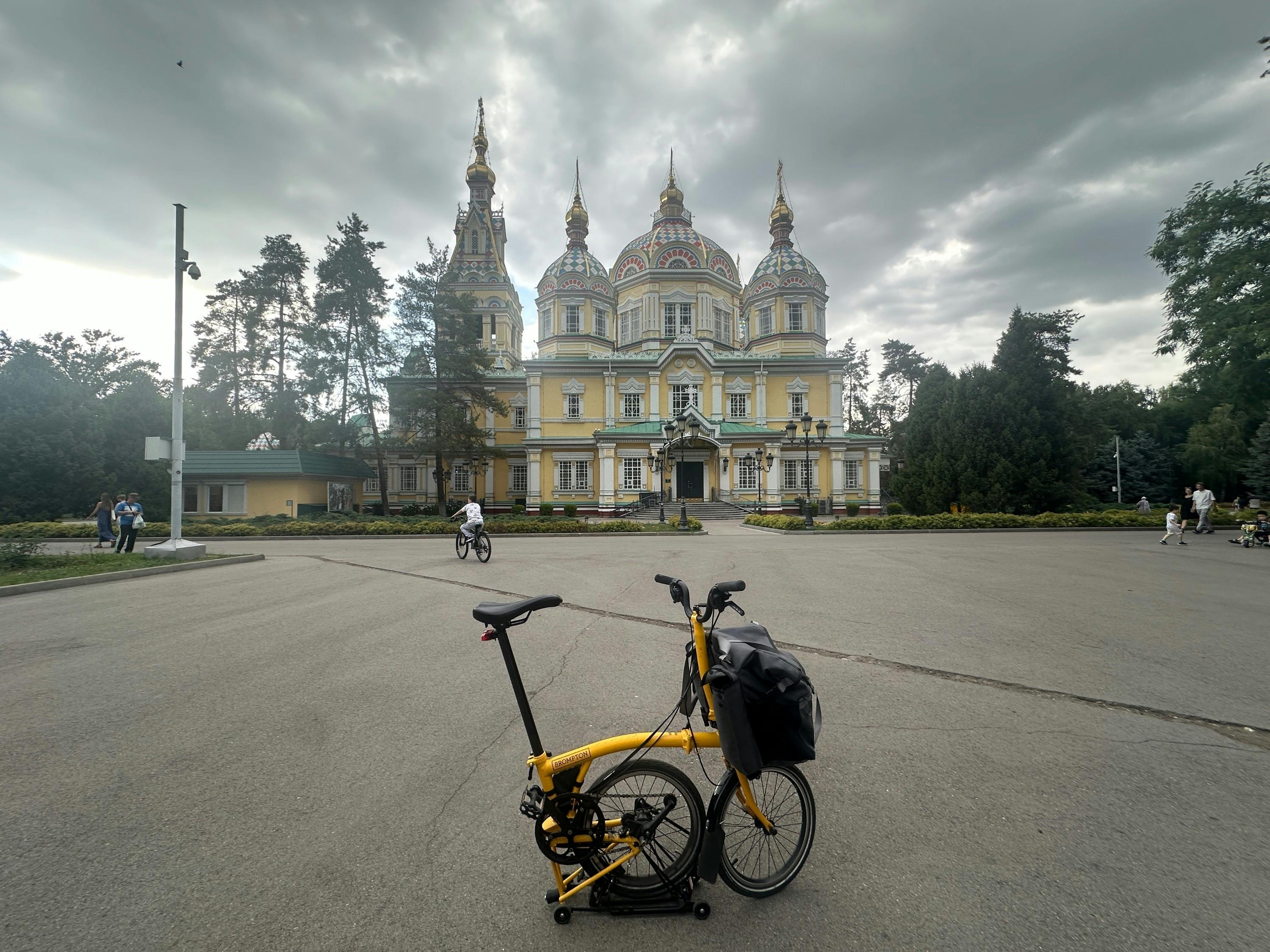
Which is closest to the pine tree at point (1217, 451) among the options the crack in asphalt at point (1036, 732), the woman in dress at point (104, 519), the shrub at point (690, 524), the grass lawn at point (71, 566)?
the shrub at point (690, 524)

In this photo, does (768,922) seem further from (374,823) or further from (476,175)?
(476,175)

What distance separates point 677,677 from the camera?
488cm

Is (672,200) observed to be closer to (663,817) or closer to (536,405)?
(536,405)

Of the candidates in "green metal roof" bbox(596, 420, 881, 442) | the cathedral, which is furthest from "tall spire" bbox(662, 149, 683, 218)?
"green metal roof" bbox(596, 420, 881, 442)

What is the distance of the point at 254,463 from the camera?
91.1 feet

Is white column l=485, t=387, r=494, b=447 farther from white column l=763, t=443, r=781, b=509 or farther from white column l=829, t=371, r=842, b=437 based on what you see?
white column l=829, t=371, r=842, b=437

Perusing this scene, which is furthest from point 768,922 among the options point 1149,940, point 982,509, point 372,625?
point 982,509

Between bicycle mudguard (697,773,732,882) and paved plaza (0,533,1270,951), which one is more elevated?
bicycle mudguard (697,773,732,882)

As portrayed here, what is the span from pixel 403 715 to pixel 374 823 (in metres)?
1.36

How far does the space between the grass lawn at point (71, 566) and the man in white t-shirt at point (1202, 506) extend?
3122 centimetres

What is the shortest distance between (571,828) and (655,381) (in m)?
37.0

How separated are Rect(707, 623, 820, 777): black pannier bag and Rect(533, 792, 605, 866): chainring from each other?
66 cm

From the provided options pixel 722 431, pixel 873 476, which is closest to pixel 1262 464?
pixel 873 476

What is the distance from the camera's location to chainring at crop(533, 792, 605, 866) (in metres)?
2.17
